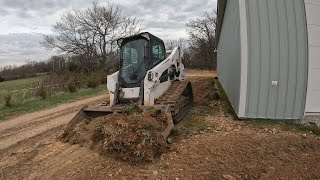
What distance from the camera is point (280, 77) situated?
7.92 metres

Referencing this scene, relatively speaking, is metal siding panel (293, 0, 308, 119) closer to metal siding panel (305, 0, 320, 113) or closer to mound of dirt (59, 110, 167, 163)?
metal siding panel (305, 0, 320, 113)

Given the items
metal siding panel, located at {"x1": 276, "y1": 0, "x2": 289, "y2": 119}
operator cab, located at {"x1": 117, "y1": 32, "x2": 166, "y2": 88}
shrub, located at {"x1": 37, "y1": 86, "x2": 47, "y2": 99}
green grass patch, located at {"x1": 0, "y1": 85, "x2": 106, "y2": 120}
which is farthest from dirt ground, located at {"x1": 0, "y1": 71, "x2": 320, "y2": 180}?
shrub, located at {"x1": 37, "y1": 86, "x2": 47, "y2": 99}

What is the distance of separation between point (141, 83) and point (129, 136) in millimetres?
2381

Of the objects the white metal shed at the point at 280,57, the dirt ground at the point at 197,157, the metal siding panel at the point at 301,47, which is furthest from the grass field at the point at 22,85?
the metal siding panel at the point at 301,47

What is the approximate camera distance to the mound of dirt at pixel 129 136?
5762 mm

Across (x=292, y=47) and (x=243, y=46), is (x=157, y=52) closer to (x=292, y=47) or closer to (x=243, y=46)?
(x=243, y=46)

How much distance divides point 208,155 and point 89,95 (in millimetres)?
12972

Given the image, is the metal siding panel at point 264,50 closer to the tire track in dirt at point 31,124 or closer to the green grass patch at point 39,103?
the tire track in dirt at point 31,124

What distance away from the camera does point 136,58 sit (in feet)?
28.1

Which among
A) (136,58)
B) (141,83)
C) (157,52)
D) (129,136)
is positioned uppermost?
(157,52)

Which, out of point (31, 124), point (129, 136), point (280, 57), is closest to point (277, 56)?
point (280, 57)

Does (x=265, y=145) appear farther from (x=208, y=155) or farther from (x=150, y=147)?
(x=150, y=147)

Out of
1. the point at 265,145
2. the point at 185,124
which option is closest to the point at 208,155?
the point at 265,145

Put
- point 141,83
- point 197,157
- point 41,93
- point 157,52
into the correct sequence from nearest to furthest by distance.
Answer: point 197,157 → point 141,83 → point 157,52 → point 41,93
